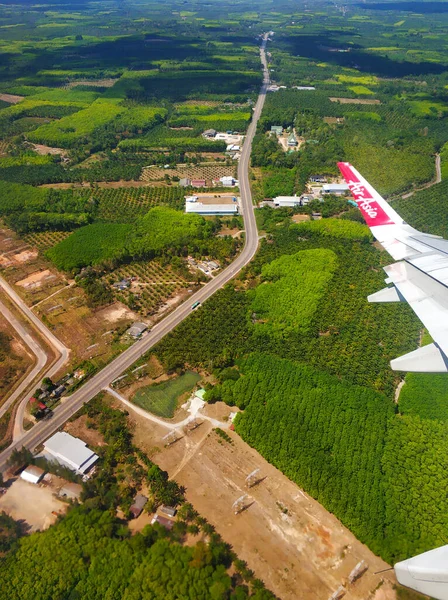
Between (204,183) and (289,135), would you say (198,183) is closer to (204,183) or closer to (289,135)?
(204,183)

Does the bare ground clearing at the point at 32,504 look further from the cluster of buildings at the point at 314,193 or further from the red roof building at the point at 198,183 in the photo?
the red roof building at the point at 198,183

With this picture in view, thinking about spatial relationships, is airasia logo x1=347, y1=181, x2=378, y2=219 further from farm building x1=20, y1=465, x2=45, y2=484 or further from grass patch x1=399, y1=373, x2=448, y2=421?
farm building x1=20, y1=465, x2=45, y2=484

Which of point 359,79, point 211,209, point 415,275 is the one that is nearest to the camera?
point 415,275

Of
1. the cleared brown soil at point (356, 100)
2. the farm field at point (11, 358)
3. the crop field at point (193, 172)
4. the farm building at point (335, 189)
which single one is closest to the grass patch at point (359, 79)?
the cleared brown soil at point (356, 100)

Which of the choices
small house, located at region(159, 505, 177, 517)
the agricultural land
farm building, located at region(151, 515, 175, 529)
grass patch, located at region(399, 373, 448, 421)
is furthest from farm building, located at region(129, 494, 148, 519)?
grass patch, located at region(399, 373, 448, 421)

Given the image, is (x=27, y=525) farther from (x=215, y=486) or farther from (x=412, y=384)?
(x=412, y=384)

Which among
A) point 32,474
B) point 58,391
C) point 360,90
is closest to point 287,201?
point 58,391

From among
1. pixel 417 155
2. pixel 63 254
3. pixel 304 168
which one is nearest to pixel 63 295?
pixel 63 254
